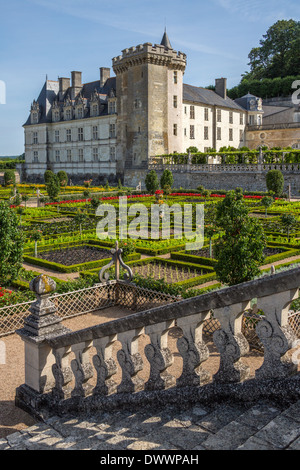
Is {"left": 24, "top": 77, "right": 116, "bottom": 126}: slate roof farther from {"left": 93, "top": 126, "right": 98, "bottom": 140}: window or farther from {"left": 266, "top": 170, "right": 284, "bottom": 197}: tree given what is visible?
{"left": 266, "top": 170, "right": 284, "bottom": 197}: tree

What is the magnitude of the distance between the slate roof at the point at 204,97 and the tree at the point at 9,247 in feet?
136

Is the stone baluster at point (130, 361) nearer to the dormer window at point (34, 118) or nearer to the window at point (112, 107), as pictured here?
the window at point (112, 107)

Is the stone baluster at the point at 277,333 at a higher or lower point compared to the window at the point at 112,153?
lower

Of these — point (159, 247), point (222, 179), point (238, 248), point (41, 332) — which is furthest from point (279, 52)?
point (41, 332)

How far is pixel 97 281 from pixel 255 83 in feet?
220

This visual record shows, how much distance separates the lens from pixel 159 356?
4.40m

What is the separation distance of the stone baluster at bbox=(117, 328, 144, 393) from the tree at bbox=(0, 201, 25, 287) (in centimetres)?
672

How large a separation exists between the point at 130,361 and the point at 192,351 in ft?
2.56

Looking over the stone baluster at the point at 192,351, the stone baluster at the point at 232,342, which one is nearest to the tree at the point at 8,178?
the stone baluster at the point at 192,351

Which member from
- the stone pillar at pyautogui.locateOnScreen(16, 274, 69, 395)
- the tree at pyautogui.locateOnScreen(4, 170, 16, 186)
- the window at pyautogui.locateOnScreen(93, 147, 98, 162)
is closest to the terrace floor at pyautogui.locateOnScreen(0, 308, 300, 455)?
the stone pillar at pyautogui.locateOnScreen(16, 274, 69, 395)

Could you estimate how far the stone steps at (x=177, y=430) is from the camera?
323cm

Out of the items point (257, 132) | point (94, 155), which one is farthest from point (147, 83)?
point (257, 132)
